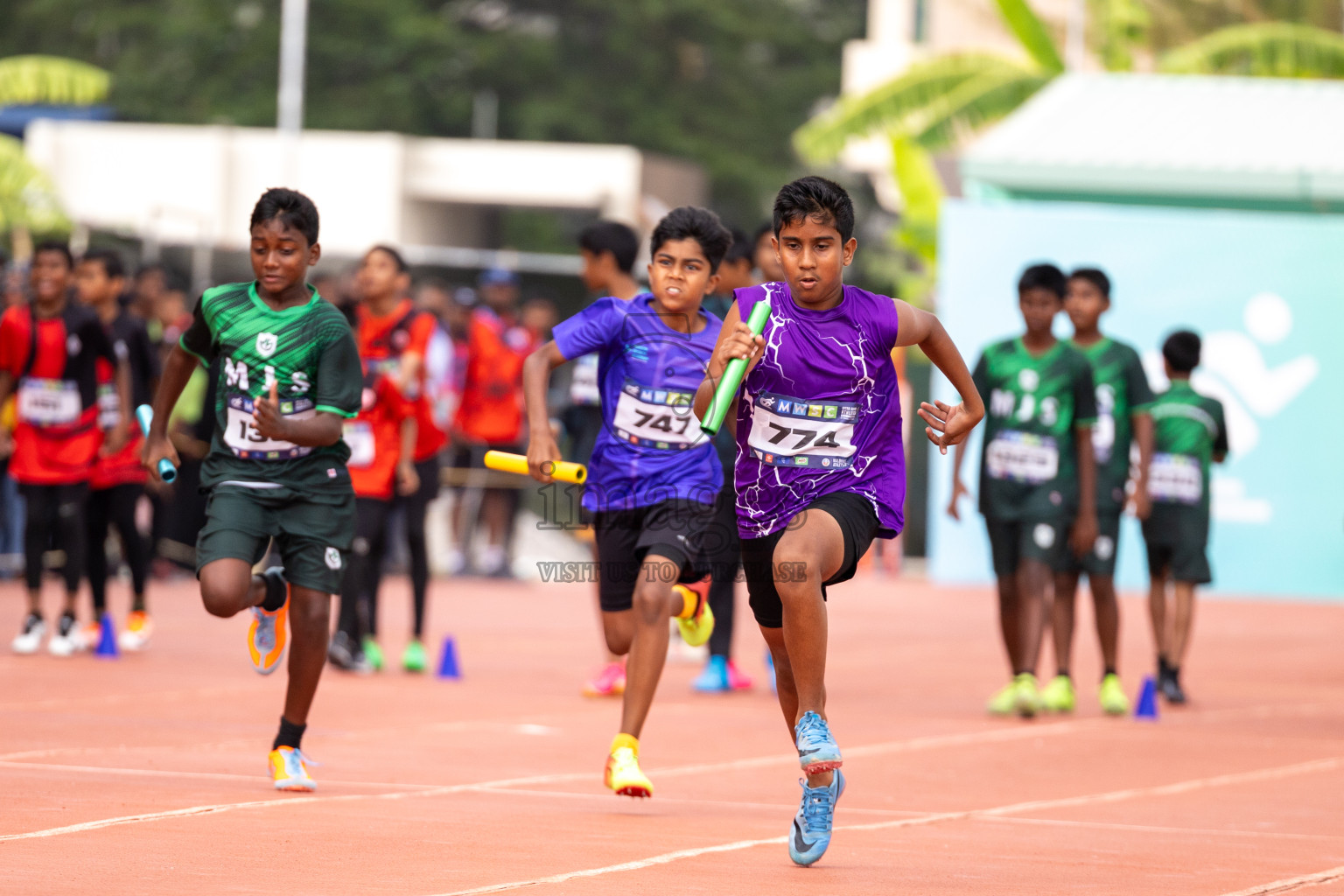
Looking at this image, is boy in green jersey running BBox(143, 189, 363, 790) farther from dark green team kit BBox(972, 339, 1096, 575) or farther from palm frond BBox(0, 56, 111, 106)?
palm frond BBox(0, 56, 111, 106)

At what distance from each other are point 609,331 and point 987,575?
38.7 feet

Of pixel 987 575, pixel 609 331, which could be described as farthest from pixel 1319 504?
pixel 609 331

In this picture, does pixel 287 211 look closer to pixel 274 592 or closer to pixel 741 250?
pixel 274 592

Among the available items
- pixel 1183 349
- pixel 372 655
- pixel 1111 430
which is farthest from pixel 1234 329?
pixel 372 655

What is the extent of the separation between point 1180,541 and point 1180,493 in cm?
28

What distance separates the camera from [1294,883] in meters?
5.86

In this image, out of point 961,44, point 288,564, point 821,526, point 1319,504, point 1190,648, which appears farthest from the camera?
point 961,44

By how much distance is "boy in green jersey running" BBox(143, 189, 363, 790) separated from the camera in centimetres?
701

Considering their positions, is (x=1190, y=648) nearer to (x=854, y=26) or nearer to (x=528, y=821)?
(x=528, y=821)

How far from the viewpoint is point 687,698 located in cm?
1082

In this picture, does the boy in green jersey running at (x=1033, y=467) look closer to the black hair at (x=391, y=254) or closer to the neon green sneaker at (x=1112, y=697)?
the neon green sneaker at (x=1112, y=697)

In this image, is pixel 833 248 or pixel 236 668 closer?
pixel 833 248

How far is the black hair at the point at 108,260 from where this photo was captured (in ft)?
38.3

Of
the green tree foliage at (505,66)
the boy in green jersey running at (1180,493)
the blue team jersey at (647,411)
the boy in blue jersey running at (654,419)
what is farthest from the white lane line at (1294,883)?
the green tree foliage at (505,66)
